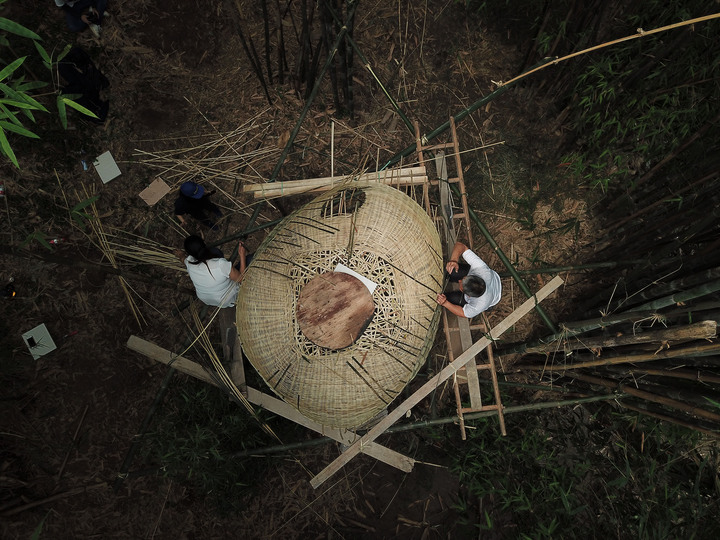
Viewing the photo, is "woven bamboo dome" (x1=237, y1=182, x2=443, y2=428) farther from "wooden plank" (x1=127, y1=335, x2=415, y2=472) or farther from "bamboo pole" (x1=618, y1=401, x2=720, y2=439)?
"bamboo pole" (x1=618, y1=401, x2=720, y2=439)

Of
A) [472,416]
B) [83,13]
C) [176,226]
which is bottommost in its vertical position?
[472,416]

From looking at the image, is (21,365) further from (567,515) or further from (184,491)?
(567,515)

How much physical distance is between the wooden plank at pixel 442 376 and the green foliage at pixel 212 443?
857 mm

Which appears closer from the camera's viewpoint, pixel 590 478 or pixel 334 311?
pixel 334 311

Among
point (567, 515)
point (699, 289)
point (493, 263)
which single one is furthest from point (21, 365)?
point (699, 289)

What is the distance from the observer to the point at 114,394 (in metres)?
3.75

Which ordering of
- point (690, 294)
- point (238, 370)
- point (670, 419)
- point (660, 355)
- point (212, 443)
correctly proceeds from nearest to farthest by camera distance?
point (690, 294) → point (660, 355) → point (670, 419) → point (238, 370) → point (212, 443)

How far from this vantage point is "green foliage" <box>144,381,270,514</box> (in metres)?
3.22

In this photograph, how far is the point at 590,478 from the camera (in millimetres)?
3113

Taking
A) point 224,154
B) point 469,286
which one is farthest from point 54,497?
point 469,286

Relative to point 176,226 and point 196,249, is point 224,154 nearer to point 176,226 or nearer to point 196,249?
point 176,226

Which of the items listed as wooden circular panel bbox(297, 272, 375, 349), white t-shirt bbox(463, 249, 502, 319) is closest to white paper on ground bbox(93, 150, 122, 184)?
wooden circular panel bbox(297, 272, 375, 349)

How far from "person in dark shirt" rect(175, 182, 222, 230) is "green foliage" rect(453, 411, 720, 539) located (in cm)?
285

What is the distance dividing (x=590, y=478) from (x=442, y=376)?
5.25ft
